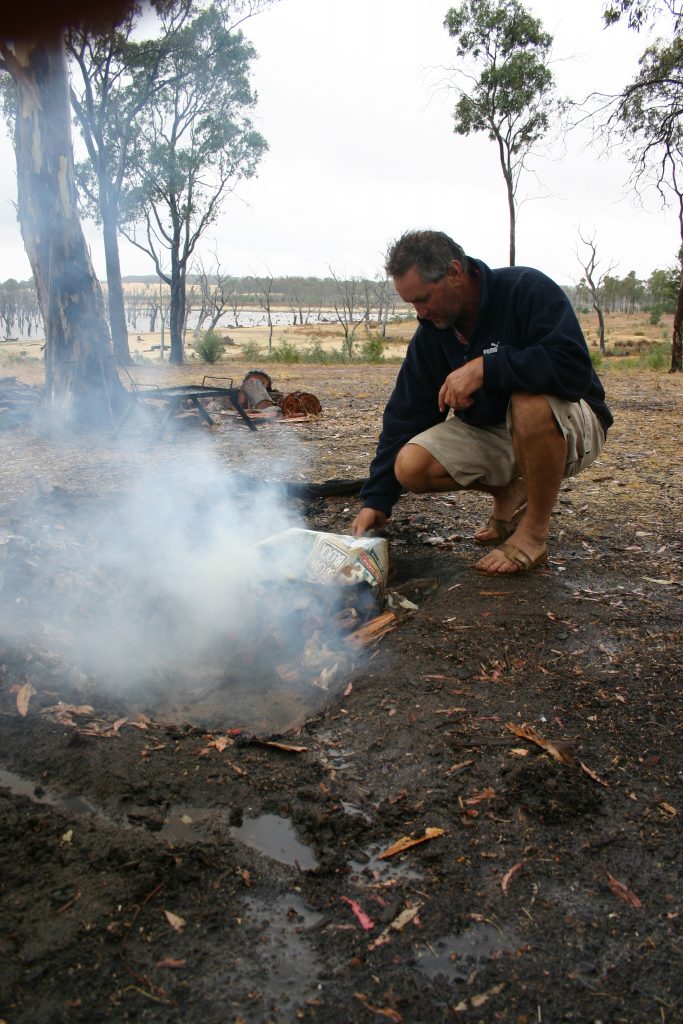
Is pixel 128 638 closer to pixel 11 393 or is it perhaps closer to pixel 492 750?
pixel 492 750

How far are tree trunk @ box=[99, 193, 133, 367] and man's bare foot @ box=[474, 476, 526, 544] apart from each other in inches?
577

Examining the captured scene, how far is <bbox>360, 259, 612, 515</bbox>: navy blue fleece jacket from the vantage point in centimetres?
274

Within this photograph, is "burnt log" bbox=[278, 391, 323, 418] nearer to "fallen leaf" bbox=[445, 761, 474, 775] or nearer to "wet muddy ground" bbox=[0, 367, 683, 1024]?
"wet muddy ground" bbox=[0, 367, 683, 1024]

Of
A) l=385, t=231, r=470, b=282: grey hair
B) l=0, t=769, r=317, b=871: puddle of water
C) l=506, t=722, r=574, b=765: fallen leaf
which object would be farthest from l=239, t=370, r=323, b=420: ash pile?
l=0, t=769, r=317, b=871: puddle of water

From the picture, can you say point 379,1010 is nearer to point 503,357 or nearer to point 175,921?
point 175,921

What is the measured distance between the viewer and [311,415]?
26.4 feet

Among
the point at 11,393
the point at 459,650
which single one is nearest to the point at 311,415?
the point at 11,393

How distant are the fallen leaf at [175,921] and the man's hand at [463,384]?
6.45 ft

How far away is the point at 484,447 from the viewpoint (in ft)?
10.2

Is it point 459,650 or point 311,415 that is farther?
point 311,415

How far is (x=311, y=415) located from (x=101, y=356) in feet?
7.29

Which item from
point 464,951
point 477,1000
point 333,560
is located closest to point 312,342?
point 333,560

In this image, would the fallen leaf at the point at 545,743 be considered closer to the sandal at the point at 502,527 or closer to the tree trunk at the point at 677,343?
the sandal at the point at 502,527

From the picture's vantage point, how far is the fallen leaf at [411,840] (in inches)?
67.6
